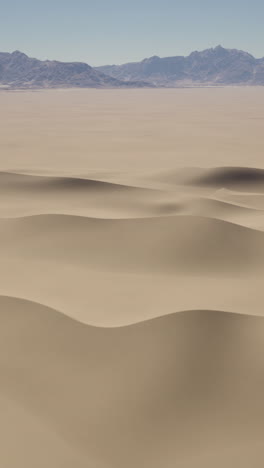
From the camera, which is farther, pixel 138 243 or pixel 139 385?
pixel 138 243

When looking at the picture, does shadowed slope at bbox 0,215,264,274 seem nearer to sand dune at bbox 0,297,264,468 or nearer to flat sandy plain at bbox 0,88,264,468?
flat sandy plain at bbox 0,88,264,468

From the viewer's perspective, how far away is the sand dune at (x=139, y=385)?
2.17 meters

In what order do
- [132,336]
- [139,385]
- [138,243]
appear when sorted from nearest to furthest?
[139,385] < [132,336] < [138,243]

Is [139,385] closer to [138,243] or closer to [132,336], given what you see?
[132,336]

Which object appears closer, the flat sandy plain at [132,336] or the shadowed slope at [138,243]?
the flat sandy plain at [132,336]

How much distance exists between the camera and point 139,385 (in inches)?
98.9

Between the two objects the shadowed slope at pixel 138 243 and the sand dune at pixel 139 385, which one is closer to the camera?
the sand dune at pixel 139 385

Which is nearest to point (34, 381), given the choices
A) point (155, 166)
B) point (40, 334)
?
point (40, 334)

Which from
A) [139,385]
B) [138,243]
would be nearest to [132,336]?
[139,385]

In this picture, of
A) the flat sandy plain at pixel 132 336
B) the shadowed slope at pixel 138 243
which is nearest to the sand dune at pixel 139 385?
the flat sandy plain at pixel 132 336

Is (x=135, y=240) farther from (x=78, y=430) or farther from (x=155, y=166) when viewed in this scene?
(x=155, y=166)

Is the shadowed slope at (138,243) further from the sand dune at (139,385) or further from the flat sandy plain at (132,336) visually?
the sand dune at (139,385)

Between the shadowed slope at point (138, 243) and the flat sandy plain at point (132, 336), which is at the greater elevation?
the shadowed slope at point (138, 243)

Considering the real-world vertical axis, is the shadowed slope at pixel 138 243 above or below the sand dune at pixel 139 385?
above
